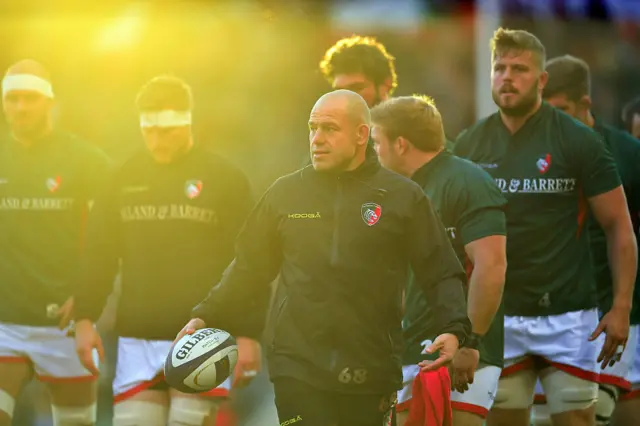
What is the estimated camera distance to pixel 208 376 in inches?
263

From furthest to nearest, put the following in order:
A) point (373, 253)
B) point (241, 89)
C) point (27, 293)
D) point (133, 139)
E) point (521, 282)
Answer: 1. point (241, 89)
2. point (133, 139)
3. point (27, 293)
4. point (521, 282)
5. point (373, 253)

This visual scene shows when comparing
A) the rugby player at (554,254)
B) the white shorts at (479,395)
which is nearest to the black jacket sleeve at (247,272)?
the white shorts at (479,395)

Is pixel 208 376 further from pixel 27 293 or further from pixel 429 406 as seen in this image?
pixel 27 293

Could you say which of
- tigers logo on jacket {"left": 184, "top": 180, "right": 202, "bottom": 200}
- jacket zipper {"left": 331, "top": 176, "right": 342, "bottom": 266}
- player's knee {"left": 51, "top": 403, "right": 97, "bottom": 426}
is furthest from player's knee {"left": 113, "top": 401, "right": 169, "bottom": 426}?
jacket zipper {"left": 331, "top": 176, "right": 342, "bottom": 266}

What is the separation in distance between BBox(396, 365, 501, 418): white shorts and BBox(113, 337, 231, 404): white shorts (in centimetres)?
110

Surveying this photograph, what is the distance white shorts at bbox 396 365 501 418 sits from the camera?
7.70m

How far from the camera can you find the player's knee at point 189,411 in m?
8.20

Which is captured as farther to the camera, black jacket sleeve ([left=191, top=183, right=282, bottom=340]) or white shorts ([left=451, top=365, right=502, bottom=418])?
white shorts ([left=451, top=365, right=502, bottom=418])

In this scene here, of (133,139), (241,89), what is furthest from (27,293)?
(241,89)

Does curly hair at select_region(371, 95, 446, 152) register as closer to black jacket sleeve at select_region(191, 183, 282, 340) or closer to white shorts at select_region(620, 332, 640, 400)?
black jacket sleeve at select_region(191, 183, 282, 340)

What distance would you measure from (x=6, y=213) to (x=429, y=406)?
3.37 meters

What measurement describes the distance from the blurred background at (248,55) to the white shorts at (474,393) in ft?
34.7

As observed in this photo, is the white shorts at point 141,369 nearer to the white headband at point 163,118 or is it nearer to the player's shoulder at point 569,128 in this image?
the white headband at point 163,118

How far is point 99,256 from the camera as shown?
8539mm
